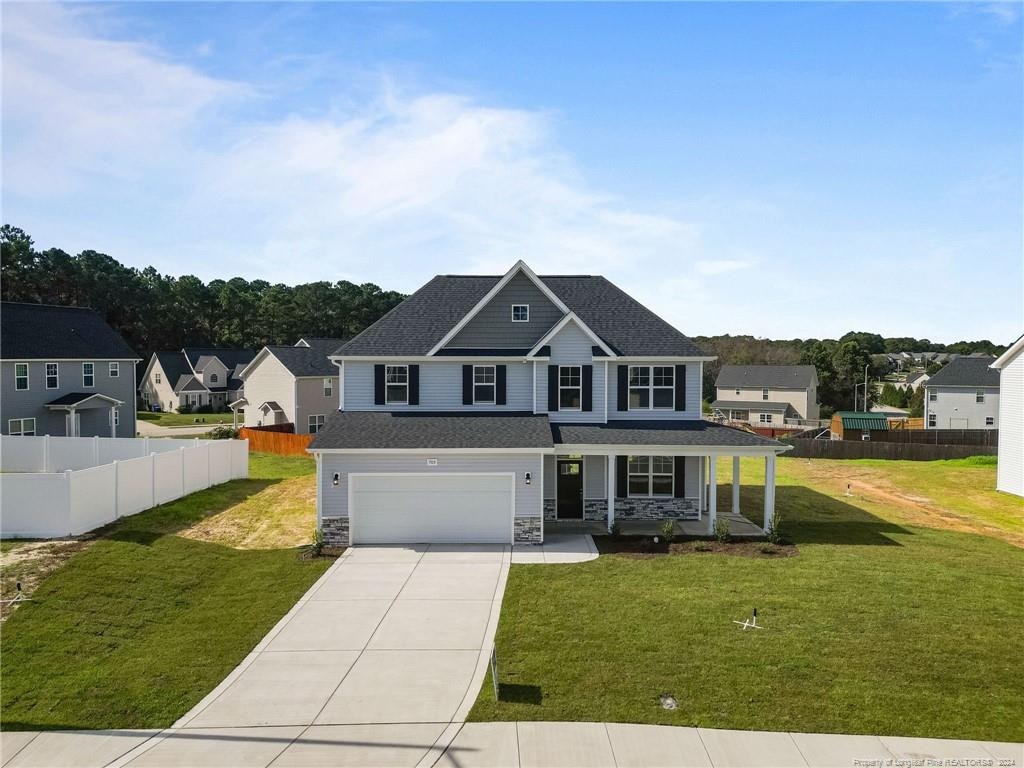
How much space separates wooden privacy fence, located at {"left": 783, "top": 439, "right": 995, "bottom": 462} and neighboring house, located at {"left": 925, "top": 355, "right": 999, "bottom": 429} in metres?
13.5

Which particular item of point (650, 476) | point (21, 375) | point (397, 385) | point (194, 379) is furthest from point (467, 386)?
point (194, 379)

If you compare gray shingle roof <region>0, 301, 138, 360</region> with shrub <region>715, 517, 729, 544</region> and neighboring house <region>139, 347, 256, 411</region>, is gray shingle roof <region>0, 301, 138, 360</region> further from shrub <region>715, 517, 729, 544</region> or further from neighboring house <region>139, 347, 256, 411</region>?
shrub <region>715, 517, 729, 544</region>

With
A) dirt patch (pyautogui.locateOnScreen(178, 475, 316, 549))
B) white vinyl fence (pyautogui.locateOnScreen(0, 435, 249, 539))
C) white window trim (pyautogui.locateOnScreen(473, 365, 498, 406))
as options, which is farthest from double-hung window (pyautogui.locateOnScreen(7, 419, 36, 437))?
white window trim (pyautogui.locateOnScreen(473, 365, 498, 406))

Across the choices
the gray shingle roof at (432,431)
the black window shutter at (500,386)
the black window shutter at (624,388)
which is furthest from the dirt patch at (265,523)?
the black window shutter at (624,388)

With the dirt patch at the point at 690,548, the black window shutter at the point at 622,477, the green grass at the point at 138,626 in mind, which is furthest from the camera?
the black window shutter at the point at 622,477

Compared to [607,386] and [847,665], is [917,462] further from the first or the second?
[847,665]

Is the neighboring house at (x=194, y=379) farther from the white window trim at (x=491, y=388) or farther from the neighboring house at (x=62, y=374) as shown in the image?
the white window trim at (x=491, y=388)

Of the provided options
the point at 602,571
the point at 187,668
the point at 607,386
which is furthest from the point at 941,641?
the point at 187,668

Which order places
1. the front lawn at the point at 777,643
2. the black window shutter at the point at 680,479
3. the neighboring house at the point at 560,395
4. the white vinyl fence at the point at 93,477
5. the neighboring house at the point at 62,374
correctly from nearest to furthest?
the front lawn at the point at 777,643, the white vinyl fence at the point at 93,477, the neighboring house at the point at 560,395, the black window shutter at the point at 680,479, the neighboring house at the point at 62,374

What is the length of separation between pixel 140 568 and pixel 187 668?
570 centimetres

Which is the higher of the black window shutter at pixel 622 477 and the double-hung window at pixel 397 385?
the double-hung window at pixel 397 385

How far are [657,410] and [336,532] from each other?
10810 millimetres

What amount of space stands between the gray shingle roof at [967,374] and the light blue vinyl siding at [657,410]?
1631 inches

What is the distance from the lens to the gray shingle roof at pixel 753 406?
65.2 meters
